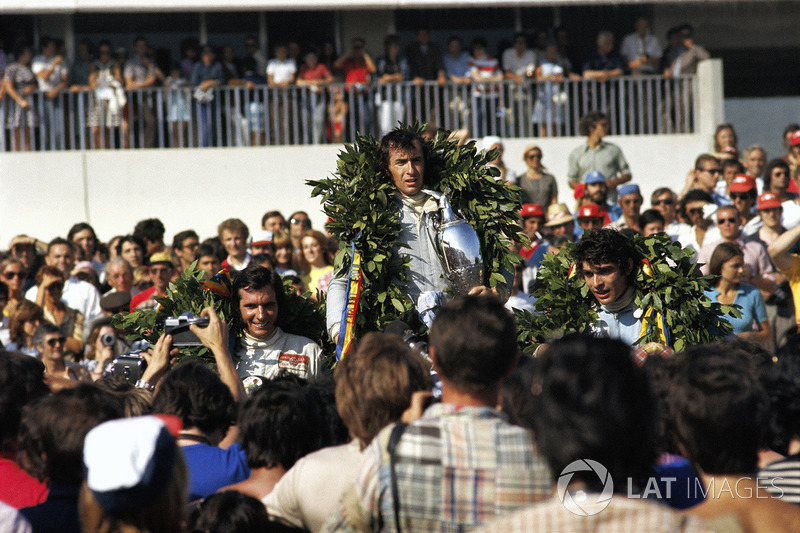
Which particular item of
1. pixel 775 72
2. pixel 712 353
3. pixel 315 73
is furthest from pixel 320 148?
A: pixel 712 353

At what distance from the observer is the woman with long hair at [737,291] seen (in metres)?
7.12

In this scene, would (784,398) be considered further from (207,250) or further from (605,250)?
(207,250)

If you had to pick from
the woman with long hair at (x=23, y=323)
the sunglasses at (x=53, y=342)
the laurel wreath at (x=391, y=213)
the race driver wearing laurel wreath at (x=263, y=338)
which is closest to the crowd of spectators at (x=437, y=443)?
the race driver wearing laurel wreath at (x=263, y=338)

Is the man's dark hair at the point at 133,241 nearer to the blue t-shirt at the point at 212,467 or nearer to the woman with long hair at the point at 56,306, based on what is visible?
the woman with long hair at the point at 56,306

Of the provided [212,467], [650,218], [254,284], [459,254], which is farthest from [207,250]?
[212,467]

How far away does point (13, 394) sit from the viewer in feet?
11.5

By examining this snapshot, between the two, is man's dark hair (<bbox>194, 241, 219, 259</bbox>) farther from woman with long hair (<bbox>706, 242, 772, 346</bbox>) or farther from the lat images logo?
the lat images logo

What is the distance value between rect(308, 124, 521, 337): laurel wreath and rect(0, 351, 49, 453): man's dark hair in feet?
7.51

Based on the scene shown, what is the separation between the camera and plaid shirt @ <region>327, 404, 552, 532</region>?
2547mm

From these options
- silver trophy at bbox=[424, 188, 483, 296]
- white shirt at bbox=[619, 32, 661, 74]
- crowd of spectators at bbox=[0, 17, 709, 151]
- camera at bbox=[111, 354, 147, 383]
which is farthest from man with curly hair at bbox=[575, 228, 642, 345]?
white shirt at bbox=[619, 32, 661, 74]

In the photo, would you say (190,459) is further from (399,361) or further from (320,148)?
(320,148)

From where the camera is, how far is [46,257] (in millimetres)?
10203

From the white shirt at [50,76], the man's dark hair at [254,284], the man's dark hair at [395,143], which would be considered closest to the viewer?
the man's dark hair at [395,143]

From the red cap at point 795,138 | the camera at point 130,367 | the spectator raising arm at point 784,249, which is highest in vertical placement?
the red cap at point 795,138
